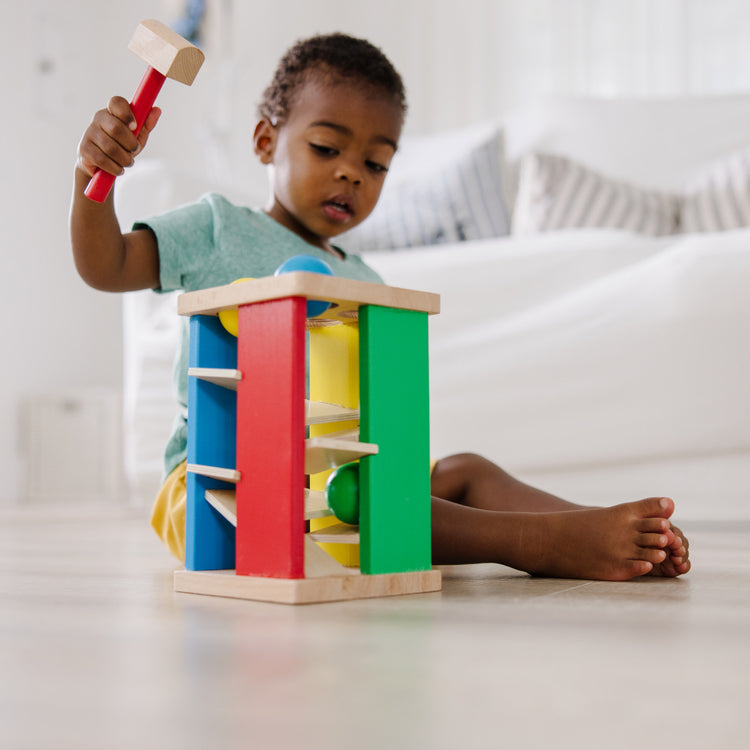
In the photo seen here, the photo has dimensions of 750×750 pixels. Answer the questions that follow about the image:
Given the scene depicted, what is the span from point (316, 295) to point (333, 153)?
1.53 ft

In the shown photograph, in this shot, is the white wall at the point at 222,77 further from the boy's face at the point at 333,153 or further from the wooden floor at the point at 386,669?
the wooden floor at the point at 386,669

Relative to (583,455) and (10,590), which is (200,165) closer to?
(583,455)

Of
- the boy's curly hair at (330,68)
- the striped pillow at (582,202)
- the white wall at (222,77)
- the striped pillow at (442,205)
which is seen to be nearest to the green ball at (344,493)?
the boy's curly hair at (330,68)

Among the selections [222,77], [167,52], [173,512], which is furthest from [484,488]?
[222,77]

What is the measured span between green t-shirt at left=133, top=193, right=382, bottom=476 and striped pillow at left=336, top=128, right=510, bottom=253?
100 cm

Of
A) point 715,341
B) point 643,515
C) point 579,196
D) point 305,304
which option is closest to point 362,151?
point 305,304

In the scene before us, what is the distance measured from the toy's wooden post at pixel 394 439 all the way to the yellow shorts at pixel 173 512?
0.90 feet

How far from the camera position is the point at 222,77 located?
334cm

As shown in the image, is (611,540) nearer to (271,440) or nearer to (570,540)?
(570,540)

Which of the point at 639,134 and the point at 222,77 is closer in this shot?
the point at 639,134

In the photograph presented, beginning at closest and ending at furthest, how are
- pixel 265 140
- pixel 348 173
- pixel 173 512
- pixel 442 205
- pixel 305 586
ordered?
pixel 305 586 < pixel 173 512 < pixel 348 173 < pixel 265 140 < pixel 442 205

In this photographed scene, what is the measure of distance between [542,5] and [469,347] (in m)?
2.09

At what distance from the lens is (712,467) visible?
4.61 feet

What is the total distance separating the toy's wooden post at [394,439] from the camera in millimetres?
688
